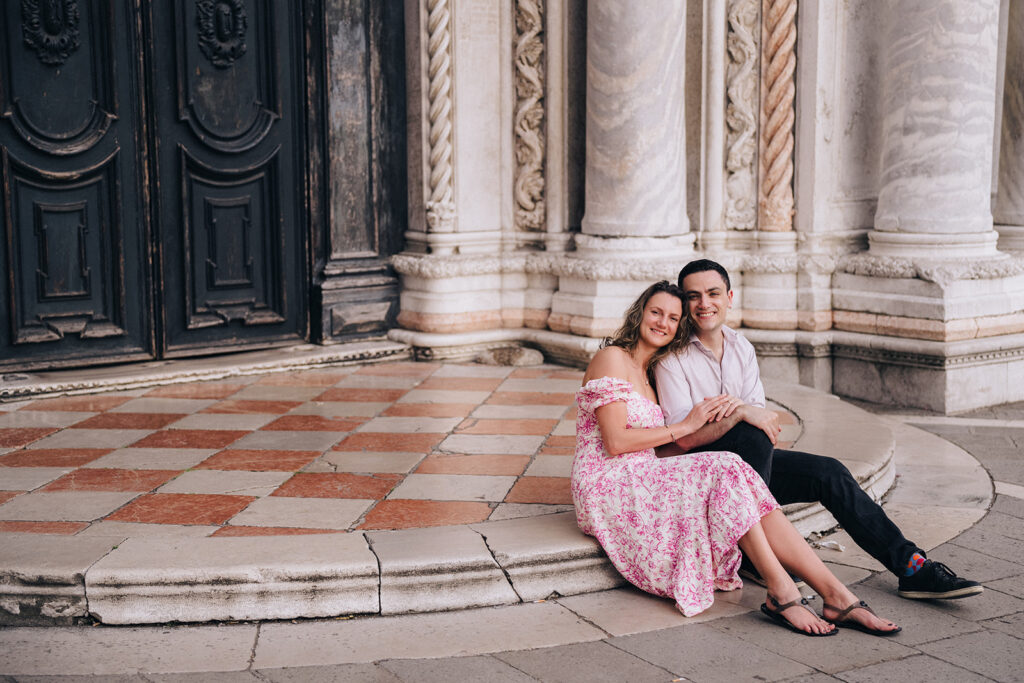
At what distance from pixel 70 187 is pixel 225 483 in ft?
9.01

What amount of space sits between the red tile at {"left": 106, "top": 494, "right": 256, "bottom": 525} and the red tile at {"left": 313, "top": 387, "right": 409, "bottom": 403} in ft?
6.32

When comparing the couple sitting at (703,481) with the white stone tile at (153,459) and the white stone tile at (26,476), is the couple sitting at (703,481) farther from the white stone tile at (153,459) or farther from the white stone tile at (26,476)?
the white stone tile at (26,476)

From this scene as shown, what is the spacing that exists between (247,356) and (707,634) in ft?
14.2

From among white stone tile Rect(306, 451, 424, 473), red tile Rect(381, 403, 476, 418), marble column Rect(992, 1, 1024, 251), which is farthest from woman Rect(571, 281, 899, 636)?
marble column Rect(992, 1, 1024, 251)

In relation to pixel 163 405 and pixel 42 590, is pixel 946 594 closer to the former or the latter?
pixel 42 590

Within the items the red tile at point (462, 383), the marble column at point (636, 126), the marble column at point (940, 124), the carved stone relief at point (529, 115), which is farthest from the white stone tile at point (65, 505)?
the marble column at point (940, 124)

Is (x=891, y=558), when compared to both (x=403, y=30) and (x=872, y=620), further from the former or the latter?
(x=403, y=30)

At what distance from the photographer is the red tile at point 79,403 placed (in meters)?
6.43

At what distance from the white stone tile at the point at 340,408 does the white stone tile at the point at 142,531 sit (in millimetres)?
1919

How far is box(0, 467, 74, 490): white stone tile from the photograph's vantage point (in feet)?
16.4

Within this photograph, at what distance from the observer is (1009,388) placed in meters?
7.56

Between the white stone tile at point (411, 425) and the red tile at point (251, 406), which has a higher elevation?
the red tile at point (251, 406)

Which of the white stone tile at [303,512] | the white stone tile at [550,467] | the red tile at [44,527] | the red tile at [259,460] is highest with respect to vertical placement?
the red tile at [259,460]

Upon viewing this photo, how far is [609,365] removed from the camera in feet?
14.3
